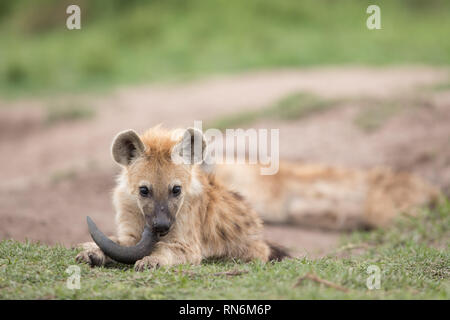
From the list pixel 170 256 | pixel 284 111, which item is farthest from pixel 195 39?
pixel 170 256

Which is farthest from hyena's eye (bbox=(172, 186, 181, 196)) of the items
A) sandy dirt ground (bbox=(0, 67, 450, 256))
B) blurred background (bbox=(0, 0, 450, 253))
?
blurred background (bbox=(0, 0, 450, 253))

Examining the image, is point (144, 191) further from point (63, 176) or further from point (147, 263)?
point (63, 176)

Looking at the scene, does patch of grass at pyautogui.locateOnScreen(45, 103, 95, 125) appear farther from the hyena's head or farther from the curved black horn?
the curved black horn

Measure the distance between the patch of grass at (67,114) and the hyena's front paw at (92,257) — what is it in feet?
23.4

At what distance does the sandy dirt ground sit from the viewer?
6.48 m

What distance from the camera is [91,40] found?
53.3 ft

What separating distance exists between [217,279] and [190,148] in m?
1.09

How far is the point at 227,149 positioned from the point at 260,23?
8.78m

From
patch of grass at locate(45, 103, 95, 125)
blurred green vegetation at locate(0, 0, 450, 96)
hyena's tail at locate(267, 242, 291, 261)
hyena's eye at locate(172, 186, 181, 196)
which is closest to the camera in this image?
hyena's eye at locate(172, 186, 181, 196)

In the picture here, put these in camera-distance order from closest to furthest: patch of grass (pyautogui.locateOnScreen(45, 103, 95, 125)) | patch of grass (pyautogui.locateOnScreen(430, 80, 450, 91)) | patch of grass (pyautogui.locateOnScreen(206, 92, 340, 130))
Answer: patch of grass (pyautogui.locateOnScreen(430, 80, 450, 91))
patch of grass (pyautogui.locateOnScreen(206, 92, 340, 130))
patch of grass (pyautogui.locateOnScreen(45, 103, 95, 125))

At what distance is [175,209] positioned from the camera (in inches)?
156

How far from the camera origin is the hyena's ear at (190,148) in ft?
13.5

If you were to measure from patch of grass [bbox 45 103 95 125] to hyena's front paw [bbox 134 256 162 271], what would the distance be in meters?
7.27

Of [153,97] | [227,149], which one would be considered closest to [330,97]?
[227,149]
